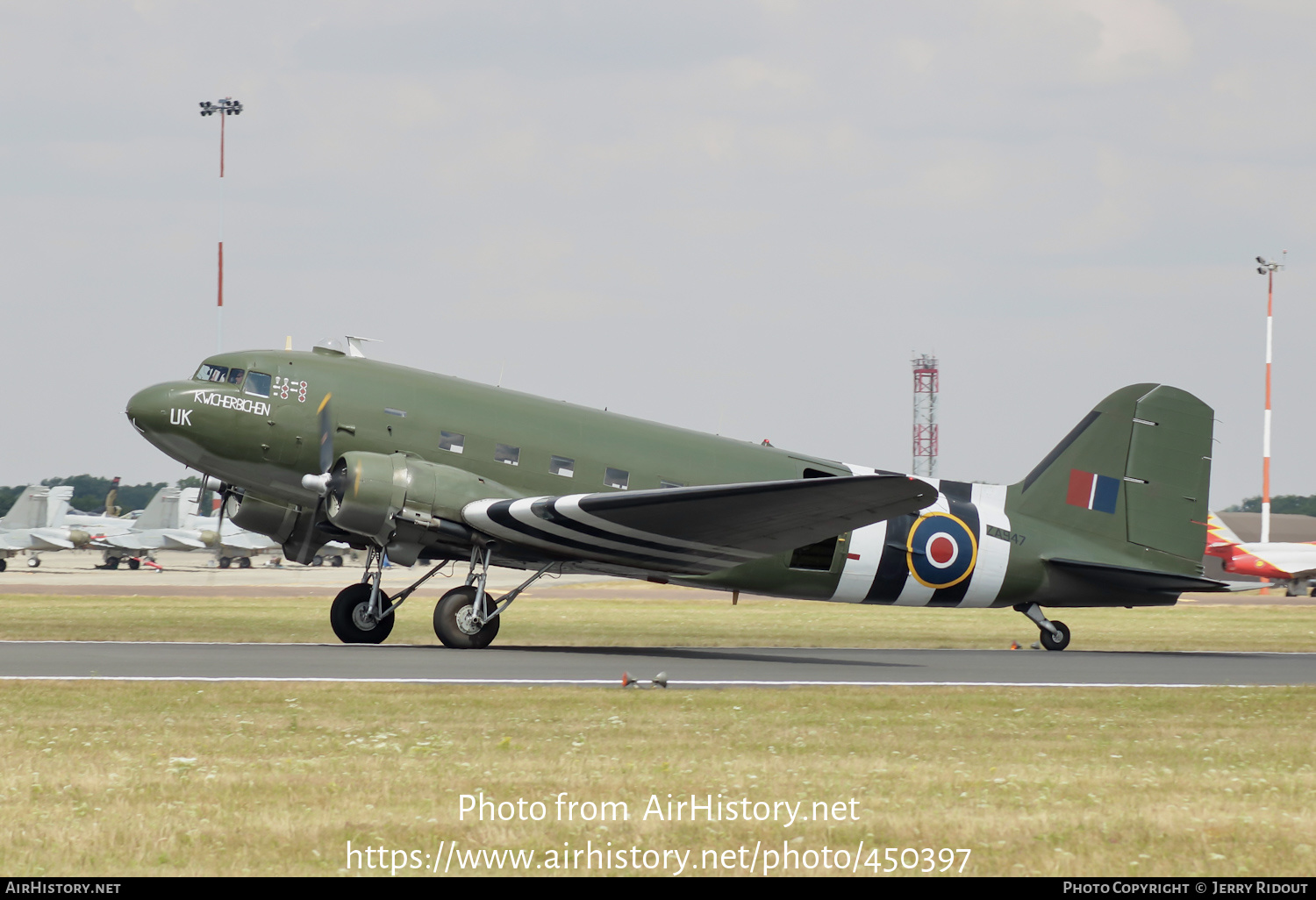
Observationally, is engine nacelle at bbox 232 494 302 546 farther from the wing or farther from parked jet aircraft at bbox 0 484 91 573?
parked jet aircraft at bbox 0 484 91 573

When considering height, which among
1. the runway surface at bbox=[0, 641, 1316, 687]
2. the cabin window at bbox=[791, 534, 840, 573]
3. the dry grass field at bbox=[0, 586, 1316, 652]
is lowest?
the dry grass field at bbox=[0, 586, 1316, 652]

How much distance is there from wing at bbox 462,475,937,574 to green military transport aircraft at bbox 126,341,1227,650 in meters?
0.04

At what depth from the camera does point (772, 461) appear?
78.1ft

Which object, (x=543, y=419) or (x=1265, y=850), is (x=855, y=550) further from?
(x=1265, y=850)

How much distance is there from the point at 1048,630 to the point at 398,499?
41.7 feet

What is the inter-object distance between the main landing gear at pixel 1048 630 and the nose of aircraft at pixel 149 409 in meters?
15.7

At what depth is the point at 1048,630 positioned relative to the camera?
2483cm

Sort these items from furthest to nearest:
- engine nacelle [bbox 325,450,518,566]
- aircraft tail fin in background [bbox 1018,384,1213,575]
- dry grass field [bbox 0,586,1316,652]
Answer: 1. dry grass field [bbox 0,586,1316,652]
2. aircraft tail fin in background [bbox 1018,384,1213,575]
3. engine nacelle [bbox 325,450,518,566]

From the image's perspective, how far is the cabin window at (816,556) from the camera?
2319cm

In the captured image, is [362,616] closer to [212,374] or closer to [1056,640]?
[212,374]

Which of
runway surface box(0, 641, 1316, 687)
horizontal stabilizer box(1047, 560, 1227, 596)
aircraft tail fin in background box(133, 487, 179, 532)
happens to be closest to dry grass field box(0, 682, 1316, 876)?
runway surface box(0, 641, 1316, 687)

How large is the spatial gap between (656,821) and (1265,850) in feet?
11.8

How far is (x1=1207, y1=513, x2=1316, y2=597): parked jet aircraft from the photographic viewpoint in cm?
6781
